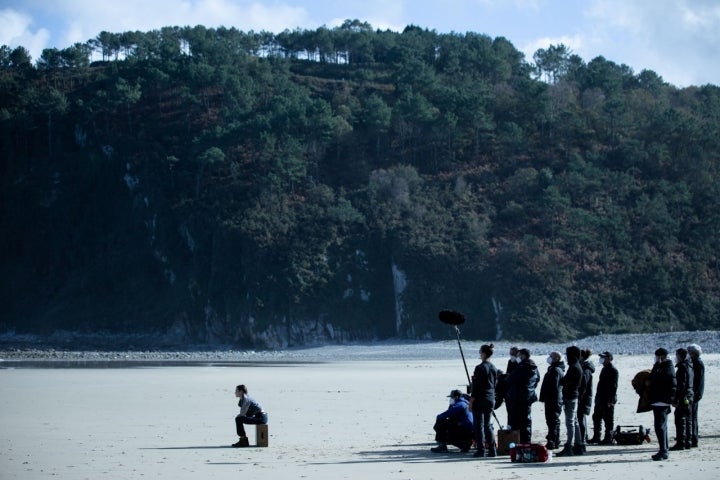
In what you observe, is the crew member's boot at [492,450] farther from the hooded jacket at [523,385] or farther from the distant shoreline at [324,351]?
the distant shoreline at [324,351]

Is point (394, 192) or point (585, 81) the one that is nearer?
point (394, 192)

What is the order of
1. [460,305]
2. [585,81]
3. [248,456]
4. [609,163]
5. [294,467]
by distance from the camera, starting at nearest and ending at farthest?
[294,467] < [248,456] < [460,305] < [609,163] < [585,81]

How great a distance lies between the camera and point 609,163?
81.5m

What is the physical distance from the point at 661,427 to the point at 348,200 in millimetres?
63477

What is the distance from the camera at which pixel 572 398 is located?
48.5 ft

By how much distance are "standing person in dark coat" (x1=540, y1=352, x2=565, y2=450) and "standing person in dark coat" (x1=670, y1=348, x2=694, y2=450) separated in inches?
67.1

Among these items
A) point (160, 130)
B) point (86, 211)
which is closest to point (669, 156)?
point (160, 130)

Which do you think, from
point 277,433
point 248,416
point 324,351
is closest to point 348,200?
point 324,351

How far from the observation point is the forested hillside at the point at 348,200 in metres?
69.5

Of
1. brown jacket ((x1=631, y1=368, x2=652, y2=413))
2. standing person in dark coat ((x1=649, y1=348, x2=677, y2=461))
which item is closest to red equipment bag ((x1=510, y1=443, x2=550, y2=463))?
standing person in dark coat ((x1=649, y1=348, x2=677, y2=461))

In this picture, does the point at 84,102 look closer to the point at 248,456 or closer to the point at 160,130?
the point at 160,130

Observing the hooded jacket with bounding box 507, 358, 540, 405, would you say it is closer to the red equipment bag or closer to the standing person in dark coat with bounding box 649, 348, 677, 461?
the red equipment bag

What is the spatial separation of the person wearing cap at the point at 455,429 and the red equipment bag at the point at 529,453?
148 cm

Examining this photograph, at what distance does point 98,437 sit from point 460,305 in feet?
172
